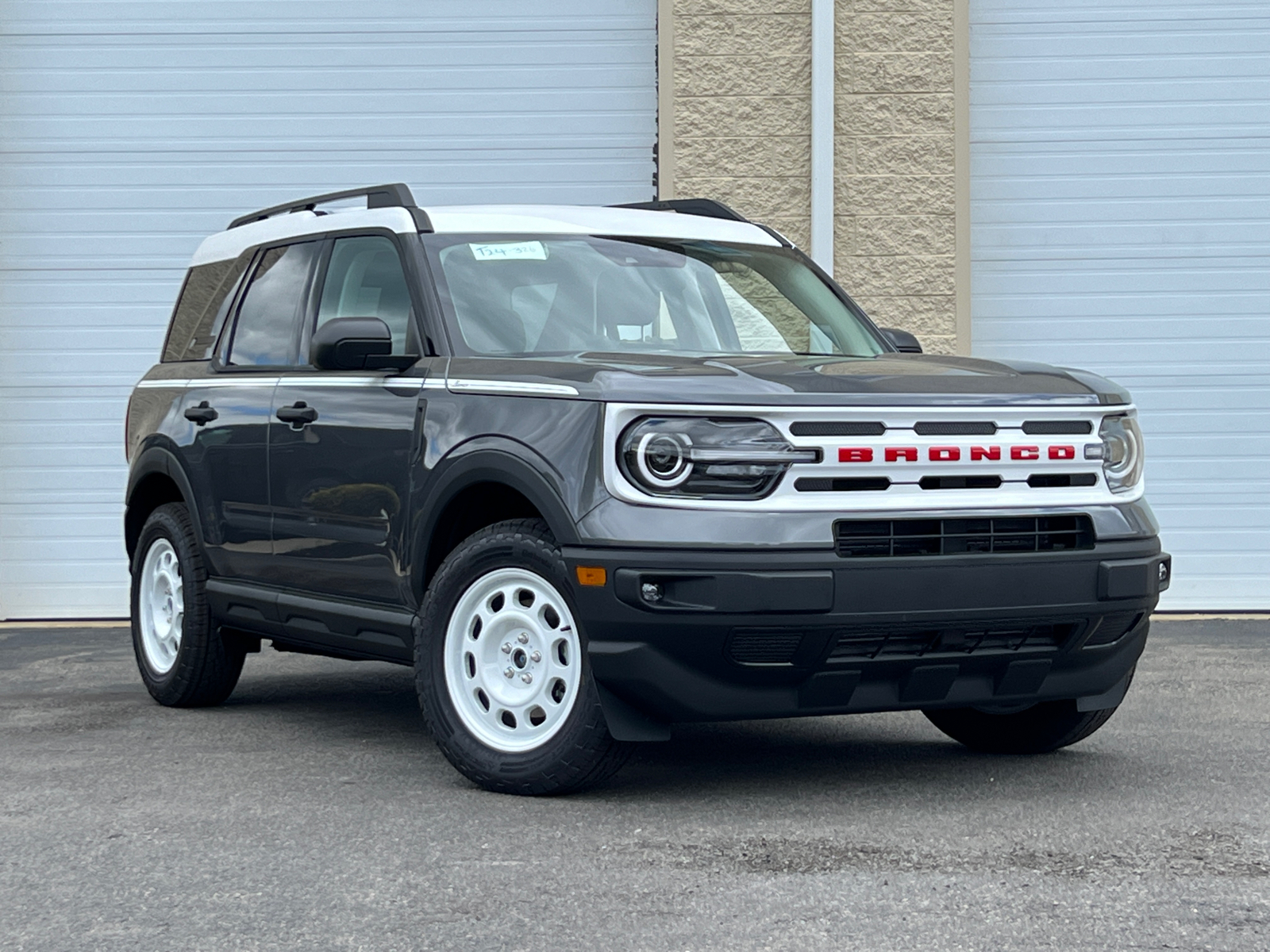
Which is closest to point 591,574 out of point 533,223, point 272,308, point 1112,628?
point 1112,628

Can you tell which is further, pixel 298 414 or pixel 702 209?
pixel 702 209

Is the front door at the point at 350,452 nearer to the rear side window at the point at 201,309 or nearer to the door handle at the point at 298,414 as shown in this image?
the door handle at the point at 298,414

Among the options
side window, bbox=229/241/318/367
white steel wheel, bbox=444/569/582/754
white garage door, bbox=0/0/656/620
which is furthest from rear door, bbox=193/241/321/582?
white garage door, bbox=0/0/656/620

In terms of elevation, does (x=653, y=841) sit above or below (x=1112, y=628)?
below

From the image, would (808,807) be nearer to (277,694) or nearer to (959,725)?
(959,725)

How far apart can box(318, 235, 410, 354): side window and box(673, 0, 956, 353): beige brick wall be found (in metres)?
4.51

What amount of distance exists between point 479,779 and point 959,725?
1.79m

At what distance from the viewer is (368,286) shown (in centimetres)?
659

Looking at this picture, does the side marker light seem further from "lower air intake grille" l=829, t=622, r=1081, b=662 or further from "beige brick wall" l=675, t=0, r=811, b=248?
"beige brick wall" l=675, t=0, r=811, b=248

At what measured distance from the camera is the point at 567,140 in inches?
447

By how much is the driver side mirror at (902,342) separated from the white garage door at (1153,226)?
4.16 metres

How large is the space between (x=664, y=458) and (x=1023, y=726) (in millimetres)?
1791

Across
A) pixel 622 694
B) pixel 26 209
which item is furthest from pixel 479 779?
pixel 26 209

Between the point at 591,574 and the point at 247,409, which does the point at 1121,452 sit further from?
the point at 247,409
